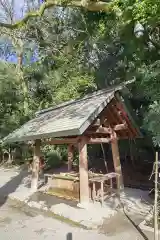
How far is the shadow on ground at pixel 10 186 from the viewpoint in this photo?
10820mm

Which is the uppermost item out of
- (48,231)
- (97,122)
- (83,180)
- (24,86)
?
(24,86)

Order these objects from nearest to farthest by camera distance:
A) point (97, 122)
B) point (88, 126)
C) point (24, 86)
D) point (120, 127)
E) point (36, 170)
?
point (88, 126)
point (97, 122)
point (120, 127)
point (36, 170)
point (24, 86)

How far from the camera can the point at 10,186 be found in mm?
13070

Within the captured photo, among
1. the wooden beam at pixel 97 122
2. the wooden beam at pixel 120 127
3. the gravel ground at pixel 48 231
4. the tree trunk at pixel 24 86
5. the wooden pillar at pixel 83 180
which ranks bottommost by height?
the gravel ground at pixel 48 231

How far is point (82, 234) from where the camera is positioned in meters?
6.69

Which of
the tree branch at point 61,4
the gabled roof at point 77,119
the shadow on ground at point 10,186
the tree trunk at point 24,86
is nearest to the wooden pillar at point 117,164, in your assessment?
the gabled roof at point 77,119

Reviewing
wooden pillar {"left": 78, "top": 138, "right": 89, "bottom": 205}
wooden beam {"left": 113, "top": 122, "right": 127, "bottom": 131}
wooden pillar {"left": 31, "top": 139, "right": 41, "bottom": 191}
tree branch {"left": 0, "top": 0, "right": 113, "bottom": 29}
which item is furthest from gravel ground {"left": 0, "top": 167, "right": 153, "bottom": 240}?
tree branch {"left": 0, "top": 0, "right": 113, "bottom": 29}

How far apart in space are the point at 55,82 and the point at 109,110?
1075cm

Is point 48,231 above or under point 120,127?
under

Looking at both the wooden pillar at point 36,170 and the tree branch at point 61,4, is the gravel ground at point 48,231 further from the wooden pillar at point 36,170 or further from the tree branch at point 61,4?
the tree branch at point 61,4

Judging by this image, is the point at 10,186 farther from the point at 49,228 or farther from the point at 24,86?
the point at 24,86

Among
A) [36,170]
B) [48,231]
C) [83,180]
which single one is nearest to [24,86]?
[36,170]

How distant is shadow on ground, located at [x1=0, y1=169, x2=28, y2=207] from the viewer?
10.8 m

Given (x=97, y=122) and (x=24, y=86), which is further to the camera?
(x=24, y=86)
